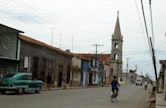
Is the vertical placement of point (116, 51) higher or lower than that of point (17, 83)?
higher

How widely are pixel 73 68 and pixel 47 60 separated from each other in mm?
17332

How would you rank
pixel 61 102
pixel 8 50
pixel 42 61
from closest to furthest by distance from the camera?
pixel 61 102, pixel 8 50, pixel 42 61

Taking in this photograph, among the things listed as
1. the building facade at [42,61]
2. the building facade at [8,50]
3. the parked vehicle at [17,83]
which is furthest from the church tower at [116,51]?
the parked vehicle at [17,83]

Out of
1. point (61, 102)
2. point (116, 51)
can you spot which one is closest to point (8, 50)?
point (61, 102)

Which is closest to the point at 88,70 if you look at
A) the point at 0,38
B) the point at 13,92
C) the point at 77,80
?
the point at 77,80

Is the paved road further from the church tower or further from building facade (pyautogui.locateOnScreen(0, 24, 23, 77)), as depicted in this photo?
the church tower

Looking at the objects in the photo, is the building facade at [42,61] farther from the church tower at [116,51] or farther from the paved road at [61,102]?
the church tower at [116,51]

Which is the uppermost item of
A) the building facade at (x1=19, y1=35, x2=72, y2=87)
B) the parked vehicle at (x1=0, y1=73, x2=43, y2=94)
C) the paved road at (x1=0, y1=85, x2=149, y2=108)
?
the building facade at (x1=19, y1=35, x2=72, y2=87)

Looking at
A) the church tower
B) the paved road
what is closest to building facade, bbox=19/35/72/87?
the paved road

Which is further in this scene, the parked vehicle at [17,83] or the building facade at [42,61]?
the building facade at [42,61]

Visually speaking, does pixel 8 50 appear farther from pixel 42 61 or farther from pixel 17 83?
pixel 17 83

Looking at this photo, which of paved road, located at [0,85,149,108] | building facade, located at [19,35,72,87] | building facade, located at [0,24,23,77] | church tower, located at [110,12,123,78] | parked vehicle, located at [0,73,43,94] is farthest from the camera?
church tower, located at [110,12,123,78]

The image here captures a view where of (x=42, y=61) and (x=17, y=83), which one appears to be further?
(x=42, y=61)

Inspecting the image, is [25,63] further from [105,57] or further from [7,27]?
[105,57]
